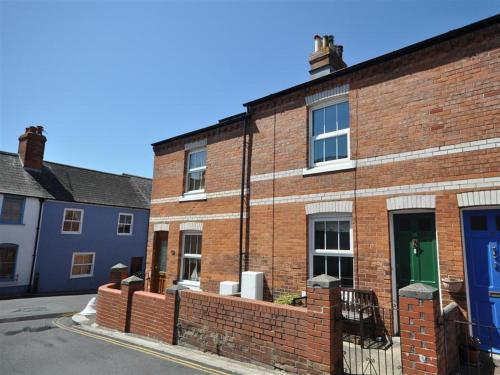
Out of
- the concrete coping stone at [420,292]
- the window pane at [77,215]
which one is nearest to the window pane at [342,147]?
the concrete coping stone at [420,292]

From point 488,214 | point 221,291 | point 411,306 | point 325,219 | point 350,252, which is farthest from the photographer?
point 221,291

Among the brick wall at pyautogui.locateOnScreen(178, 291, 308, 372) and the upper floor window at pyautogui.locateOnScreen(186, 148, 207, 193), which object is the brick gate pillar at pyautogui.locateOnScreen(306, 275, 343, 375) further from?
the upper floor window at pyautogui.locateOnScreen(186, 148, 207, 193)

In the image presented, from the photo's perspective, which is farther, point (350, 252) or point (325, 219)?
point (325, 219)

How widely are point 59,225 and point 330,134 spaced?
19577 mm

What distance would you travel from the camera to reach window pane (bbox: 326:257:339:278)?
7594 mm

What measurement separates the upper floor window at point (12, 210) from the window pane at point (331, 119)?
1913 cm

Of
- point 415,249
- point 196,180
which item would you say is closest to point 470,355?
point 415,249

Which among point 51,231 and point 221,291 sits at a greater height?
point 51,231

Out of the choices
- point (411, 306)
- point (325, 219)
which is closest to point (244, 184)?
point (325, 219)

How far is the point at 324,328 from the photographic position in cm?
479

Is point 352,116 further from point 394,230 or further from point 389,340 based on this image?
point 389,340

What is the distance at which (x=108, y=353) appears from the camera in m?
6.59

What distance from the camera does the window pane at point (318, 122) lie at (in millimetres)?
8578

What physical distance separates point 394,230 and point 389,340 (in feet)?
7.21
